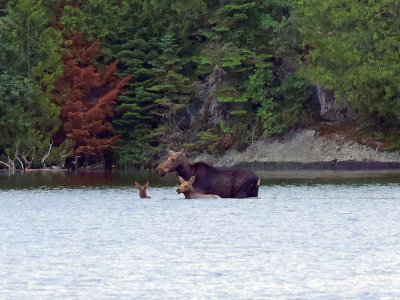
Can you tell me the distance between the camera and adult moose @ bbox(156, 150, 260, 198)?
4472 cm

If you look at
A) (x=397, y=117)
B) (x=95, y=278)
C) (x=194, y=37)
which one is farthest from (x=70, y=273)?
(x=194, y=37)

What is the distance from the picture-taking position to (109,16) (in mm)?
87812

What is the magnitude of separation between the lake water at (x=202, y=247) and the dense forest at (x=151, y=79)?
117ft

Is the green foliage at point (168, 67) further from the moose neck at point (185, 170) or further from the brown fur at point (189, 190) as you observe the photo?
the brown fur at point (189, 190)

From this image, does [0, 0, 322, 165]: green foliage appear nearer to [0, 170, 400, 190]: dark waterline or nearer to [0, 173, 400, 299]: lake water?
[0, 170, 400, 190]: dark waterline

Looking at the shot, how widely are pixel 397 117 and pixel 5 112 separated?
86.3 ft

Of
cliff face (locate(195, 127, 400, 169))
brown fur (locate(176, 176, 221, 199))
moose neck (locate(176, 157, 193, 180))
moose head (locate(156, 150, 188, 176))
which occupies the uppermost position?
moose head (locate(156, 150, 188, 176))

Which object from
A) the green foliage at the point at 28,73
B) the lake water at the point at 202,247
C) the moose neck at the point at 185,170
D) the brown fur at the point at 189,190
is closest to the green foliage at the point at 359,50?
the green foliage at the point at 28,73

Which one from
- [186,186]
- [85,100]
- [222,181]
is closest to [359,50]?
[85,100]

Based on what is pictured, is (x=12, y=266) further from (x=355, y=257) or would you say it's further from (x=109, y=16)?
(x=109, y=16)

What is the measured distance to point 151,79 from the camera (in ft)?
286

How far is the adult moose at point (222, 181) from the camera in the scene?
44719mm

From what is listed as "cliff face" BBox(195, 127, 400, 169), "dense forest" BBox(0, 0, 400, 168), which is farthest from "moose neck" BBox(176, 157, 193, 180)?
"dense forest" BBox(0, 0, 400, 168)

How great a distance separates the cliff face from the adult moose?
32499 mm
